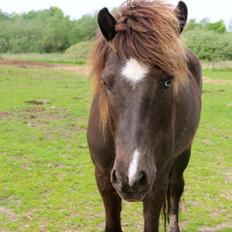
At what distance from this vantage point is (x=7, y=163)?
6316mm

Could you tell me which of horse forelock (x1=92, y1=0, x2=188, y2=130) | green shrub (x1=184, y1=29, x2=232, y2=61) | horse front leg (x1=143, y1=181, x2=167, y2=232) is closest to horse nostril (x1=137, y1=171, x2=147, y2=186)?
horse forelock (x1=92, y1=0, x2=188, y2=130)

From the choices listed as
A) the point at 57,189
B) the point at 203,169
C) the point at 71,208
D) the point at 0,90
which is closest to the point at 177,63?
the point at 71,208

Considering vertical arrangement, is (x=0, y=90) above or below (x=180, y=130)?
below

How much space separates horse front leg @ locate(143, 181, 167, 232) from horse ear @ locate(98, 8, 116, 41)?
111cm

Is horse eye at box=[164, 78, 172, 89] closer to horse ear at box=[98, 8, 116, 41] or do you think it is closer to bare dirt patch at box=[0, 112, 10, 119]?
horse ear at box=[98, 8, 116, 41]

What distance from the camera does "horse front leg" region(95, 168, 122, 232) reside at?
2929 millimetres

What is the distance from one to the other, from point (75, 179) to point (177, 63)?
3689 mm

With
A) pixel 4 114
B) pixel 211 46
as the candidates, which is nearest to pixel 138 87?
pixel 4 114

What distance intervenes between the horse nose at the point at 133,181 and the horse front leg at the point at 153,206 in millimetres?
820

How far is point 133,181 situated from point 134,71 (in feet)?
1.93

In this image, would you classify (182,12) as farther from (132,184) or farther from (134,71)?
(132,184)

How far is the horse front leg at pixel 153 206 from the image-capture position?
2.84 m

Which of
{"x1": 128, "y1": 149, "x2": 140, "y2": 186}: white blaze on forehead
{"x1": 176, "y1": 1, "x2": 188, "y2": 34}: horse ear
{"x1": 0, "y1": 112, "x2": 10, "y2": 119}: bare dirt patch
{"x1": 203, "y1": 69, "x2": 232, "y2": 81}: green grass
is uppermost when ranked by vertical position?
{"x1": 176, "y1": 1, "x2": 188, "y2": 34}: horse ear

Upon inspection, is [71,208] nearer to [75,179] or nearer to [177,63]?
[75,179]
